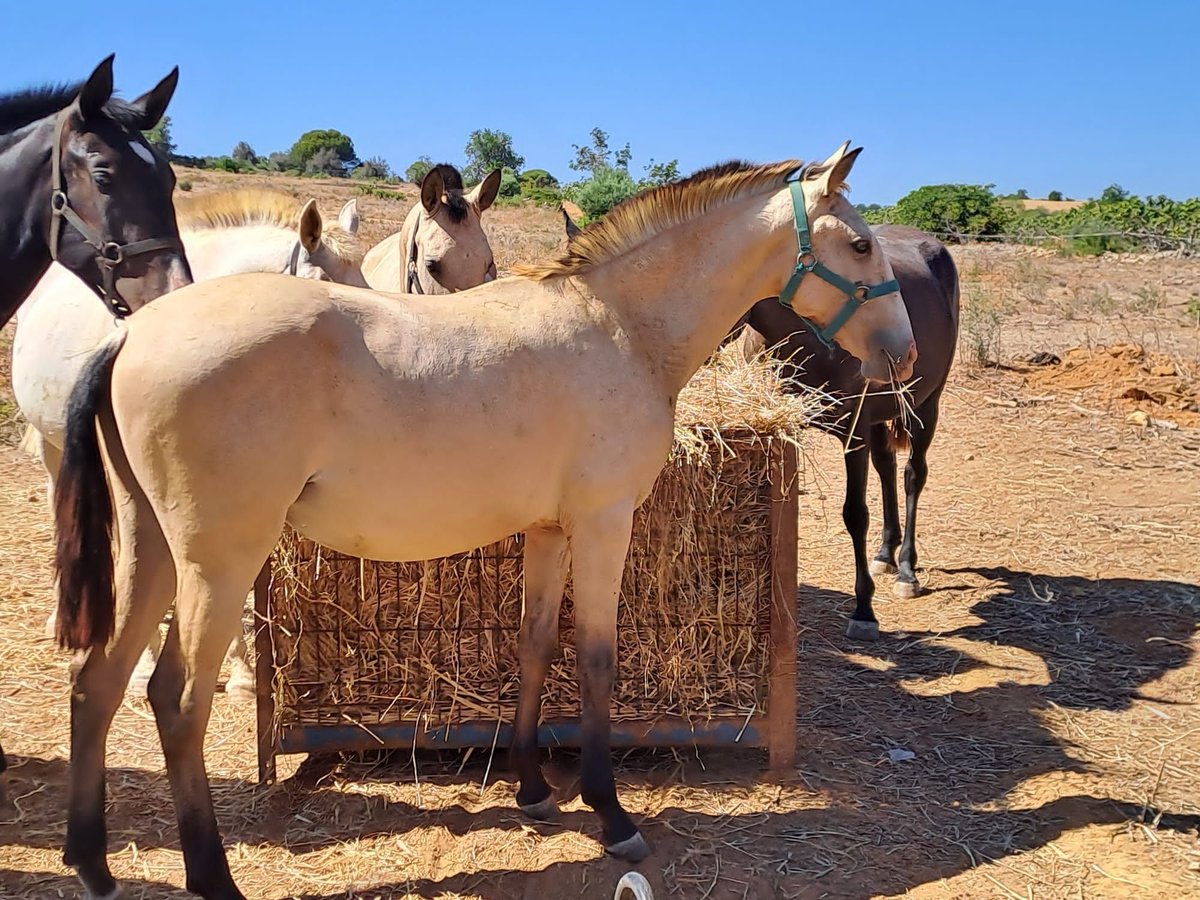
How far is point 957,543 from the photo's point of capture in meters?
6.37

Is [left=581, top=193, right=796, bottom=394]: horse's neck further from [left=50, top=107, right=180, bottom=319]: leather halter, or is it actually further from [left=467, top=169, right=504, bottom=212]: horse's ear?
[left=467, top=169, right=504, bottom=212]: horse's ear

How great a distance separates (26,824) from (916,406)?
A: 17.0ft

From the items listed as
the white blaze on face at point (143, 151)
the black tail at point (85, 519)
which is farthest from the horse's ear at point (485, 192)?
the black tail at point (85, 519)

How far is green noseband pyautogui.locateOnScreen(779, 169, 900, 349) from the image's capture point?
3.10m

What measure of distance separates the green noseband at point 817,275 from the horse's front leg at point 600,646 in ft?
3.34

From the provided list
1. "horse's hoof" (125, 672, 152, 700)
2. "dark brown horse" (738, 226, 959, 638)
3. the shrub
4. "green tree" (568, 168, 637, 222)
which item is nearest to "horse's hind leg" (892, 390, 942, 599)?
"dark brown horse" (738, 226, 959, 638)

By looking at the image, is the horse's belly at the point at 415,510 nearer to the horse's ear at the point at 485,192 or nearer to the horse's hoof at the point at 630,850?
the horse's hoof at the point at 630,850

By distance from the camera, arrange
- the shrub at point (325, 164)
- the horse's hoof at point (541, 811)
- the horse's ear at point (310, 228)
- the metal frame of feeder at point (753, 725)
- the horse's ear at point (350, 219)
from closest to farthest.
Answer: the horse's hoof at point (541, 811) → the metal frame of feeder at point (753, 725) → the horse's ear at point (310, 228) → the horse's ear at point (350, 219) → the shrub at point (325, 164)

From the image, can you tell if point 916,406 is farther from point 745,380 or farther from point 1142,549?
point 745,380

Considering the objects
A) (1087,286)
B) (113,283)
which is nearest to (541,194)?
(1087,286)

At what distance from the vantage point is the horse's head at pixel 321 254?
4.04m

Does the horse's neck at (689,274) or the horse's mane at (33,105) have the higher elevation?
the horse's mane at (33,105)

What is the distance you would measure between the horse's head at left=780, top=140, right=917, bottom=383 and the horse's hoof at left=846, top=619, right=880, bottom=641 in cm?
220

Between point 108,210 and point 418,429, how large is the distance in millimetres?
1255
